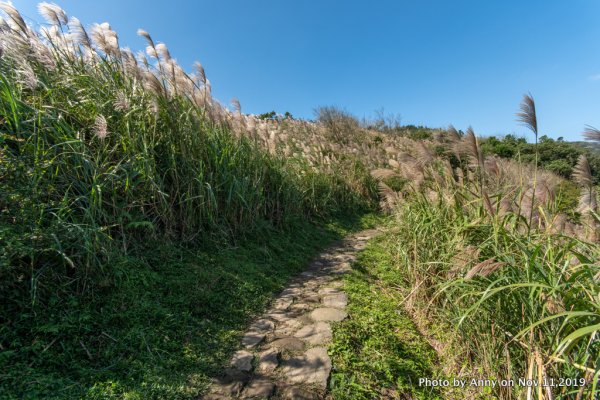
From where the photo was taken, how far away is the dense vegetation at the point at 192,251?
1.76 meters

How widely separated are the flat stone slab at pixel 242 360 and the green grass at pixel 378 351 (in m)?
0.58

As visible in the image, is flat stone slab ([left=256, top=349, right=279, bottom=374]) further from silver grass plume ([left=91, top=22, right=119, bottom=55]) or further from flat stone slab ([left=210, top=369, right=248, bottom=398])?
silver grass plume ([left=91, top=22, right=119, bottom=55])

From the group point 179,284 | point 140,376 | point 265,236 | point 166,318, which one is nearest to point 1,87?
point 179,284

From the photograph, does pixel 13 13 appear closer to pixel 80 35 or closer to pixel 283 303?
pixel 80 35

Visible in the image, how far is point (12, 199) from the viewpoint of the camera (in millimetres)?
2135

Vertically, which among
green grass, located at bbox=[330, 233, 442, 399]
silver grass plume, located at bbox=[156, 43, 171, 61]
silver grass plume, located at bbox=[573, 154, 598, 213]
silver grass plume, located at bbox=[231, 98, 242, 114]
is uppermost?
silver grass plume, located at bbox=[156, 43, 171, 61]

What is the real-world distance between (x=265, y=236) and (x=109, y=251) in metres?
2.22

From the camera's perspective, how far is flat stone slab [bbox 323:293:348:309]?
9.87 ft

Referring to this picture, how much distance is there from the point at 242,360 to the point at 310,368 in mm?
478

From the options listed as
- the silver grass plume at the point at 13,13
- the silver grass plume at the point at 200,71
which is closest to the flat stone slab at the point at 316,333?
the silver grass plume at the point at 200,71

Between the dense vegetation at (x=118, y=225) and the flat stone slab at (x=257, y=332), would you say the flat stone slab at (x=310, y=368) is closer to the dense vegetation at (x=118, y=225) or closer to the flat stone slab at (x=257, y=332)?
the flat stone slab at (x=257, y=332)

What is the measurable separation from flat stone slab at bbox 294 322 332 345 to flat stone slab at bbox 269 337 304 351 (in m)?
0.06

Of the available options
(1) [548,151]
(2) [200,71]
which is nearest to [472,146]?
(2) [200,71]

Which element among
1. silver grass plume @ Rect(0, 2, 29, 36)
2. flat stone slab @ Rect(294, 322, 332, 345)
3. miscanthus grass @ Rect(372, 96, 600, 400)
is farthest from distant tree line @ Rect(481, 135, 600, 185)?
→ silver grass plume @ Rect(0, 2, 29, 36)
